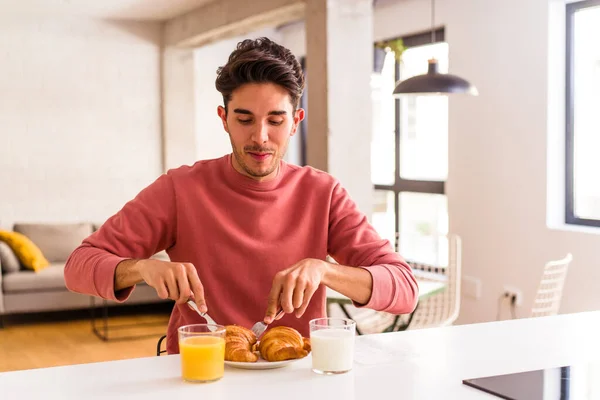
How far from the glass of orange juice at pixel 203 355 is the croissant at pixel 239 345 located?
0.05 meters

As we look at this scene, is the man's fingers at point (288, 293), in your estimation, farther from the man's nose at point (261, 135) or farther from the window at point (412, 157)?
the window at point (412, 157)

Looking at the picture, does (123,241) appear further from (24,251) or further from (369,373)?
(24,251)

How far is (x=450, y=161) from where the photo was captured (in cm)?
529

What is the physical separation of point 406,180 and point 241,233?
166 inches

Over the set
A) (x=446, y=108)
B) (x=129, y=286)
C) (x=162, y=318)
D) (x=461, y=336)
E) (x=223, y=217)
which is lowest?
(x=162, y=318)

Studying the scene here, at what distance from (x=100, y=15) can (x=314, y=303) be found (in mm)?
5599

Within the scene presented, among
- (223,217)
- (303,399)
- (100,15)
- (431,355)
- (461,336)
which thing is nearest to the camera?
(303,399)

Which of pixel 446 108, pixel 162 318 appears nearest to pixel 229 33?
pixel 446 108

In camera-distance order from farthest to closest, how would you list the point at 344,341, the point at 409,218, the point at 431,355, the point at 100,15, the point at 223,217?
the point at 100,15 → the point at 409,218 → the point at 223,217 → the point at 431,355 → the point at 344,341

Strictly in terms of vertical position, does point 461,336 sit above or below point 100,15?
below

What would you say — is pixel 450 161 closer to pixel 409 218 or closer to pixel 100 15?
pixel 409 218

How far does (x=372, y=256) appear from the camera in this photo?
180 centimetres

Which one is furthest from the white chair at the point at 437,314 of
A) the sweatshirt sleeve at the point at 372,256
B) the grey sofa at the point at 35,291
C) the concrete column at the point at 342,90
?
the grey sofa at the point at 35,291

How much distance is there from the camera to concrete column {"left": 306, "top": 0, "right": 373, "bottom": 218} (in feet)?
14.2
